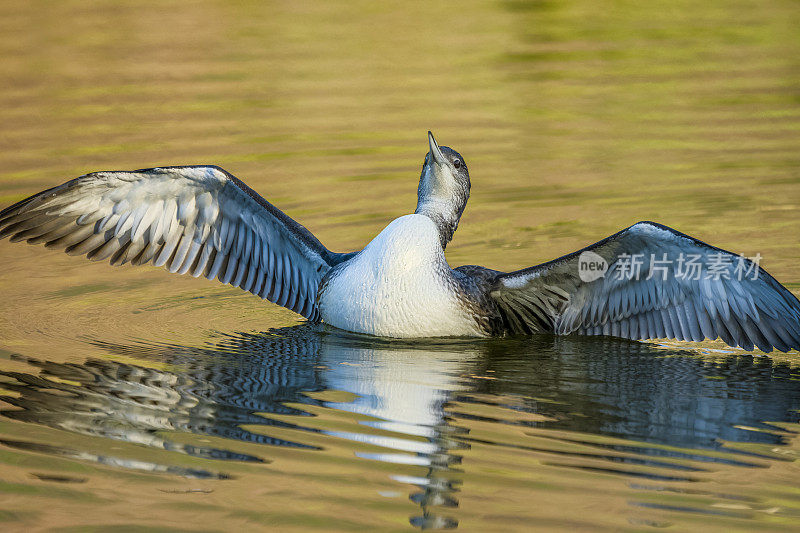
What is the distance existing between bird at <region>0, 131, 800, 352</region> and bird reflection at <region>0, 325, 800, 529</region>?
18 cm

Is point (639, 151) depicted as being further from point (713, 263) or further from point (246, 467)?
point (246, 467)

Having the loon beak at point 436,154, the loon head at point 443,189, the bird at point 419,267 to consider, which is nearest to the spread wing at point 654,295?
the bird at point 419,267

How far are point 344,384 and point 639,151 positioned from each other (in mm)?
6545

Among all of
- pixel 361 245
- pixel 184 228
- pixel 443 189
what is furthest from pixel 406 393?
pixel 361 245

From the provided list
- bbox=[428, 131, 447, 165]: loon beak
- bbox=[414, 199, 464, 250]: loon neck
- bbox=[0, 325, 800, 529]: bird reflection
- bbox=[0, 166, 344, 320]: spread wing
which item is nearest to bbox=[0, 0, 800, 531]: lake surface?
bbox=[0, 325, 800, 529]: bird reflection

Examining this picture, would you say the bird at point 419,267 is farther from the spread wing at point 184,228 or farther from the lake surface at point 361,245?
the lake surface at point 361,245

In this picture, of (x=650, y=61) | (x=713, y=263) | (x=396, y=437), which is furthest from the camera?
(x=650, y=61)

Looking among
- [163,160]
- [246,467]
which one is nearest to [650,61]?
[163,160]

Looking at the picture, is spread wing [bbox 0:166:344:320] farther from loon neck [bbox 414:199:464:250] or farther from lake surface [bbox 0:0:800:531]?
loon neck [bbox 414:199:464:250]

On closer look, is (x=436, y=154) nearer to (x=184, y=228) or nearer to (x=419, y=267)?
(x=419, y=267)

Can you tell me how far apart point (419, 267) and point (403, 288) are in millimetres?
167

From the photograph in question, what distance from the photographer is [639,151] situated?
12.5 m

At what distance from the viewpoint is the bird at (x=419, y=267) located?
7.27 m

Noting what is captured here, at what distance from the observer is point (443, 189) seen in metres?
8.24
